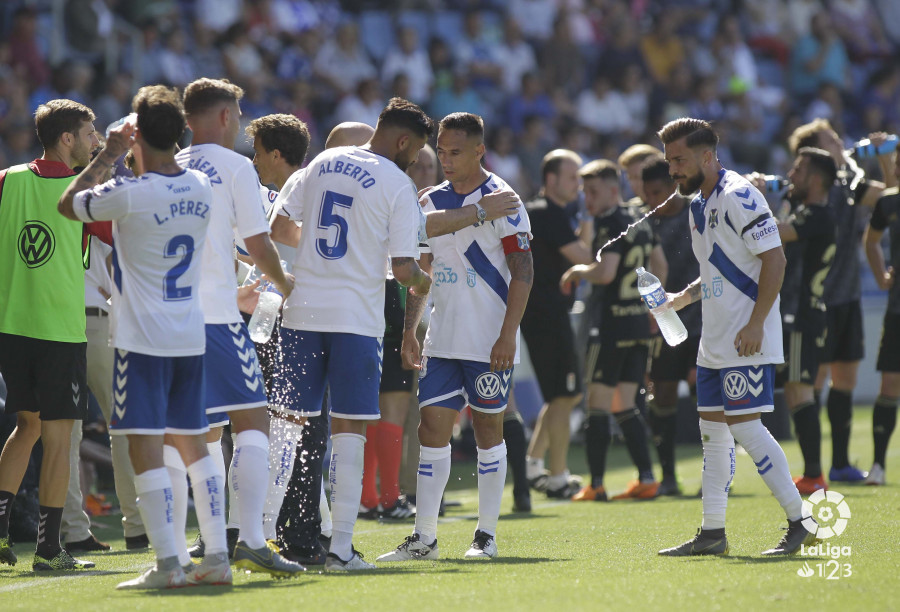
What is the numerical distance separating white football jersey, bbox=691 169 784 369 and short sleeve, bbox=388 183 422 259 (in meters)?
1.55

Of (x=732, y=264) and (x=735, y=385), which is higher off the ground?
(x=732, y=264)

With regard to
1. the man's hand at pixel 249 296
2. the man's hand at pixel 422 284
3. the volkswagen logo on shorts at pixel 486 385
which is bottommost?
the volkswagen logo on shorts at pixel 486 385

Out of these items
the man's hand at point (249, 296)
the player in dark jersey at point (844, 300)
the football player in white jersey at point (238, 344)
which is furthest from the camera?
the player in dark jersey at point (844, 300)

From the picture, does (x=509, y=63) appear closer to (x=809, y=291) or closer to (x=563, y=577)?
(x=809, y=291)

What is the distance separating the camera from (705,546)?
19.3ft

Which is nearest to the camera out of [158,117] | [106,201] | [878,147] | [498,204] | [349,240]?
[106,201]

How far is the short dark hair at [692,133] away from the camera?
6070mm

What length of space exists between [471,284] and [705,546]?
177 centimetres

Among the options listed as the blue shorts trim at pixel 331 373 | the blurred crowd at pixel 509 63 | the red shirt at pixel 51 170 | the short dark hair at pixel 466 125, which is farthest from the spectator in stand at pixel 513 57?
the blue shorts trim at pixel 331 373

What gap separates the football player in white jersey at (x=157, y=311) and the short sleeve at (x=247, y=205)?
279 millimetres

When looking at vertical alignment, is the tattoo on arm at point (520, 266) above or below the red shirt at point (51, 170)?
below

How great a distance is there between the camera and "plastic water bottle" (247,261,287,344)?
594cm

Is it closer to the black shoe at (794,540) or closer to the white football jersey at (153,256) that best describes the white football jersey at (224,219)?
the white football jersey at (153,256)

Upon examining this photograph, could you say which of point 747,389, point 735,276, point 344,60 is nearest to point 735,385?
point 747,389
